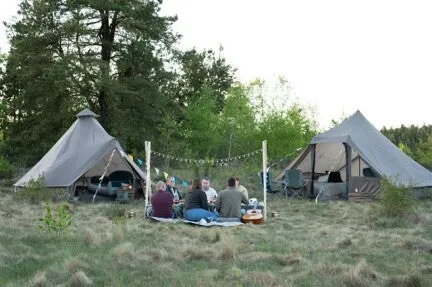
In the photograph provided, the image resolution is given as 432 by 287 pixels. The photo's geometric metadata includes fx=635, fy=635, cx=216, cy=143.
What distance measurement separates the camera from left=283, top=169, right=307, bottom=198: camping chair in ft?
49.7

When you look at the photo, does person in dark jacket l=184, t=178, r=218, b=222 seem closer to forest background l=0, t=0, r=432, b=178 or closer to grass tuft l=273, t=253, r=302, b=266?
grass tuft l=273, t=253, r=302, b=266

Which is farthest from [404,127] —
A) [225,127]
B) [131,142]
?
[131,142]

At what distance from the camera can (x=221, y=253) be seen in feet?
21.2

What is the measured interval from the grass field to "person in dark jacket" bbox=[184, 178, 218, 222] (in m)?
0.43

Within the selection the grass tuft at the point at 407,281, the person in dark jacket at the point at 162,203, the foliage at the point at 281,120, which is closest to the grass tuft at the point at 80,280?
the grass tuft at the point at 407,281

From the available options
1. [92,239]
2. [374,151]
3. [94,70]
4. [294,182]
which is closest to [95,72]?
[94,70]

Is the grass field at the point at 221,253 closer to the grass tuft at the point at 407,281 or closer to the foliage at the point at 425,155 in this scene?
A: the grass tuft at the point at 407,281

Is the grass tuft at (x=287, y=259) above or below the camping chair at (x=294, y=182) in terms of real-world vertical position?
below

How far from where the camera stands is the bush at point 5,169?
21.4 metres

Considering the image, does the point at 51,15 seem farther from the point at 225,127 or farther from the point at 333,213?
the point at 333,213

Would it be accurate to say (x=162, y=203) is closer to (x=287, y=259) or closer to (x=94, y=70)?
(x=287, y=259)

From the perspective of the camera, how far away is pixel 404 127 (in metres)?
37.4

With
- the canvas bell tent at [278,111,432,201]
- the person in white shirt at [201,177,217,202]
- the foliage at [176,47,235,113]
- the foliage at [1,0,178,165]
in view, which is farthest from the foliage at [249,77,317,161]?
the person in white shirt at [201,177,217,202]

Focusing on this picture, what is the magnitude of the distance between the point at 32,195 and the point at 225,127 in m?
19.3
